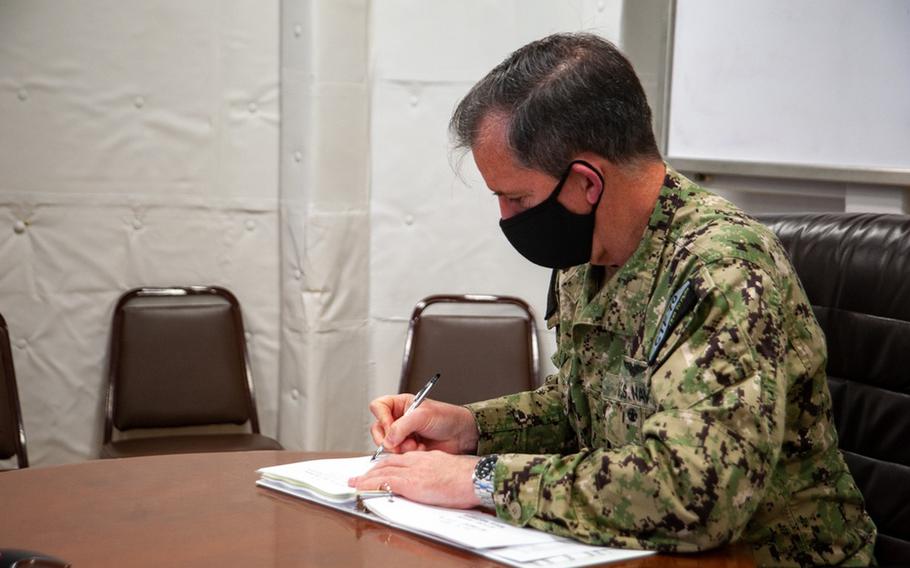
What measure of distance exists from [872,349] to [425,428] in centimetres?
86

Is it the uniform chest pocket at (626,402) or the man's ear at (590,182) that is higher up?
the man's ear at (590,182)

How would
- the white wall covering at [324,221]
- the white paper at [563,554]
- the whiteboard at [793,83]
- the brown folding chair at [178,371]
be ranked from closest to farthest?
1. the white paper at [563,554]
2. the whiteboard at [793,83]
3. the brown folding chair at [178,371]
4. the white wall covering at [324,221]

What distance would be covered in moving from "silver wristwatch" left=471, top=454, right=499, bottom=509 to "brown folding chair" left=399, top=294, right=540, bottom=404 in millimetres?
2088

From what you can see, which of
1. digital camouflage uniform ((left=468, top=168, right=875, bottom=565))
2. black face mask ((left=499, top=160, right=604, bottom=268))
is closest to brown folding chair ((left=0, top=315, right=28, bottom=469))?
digital camouflage uniform ((left=468, top=168, right=875, bottom=565))

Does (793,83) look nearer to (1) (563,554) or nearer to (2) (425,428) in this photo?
(2) (425,428)

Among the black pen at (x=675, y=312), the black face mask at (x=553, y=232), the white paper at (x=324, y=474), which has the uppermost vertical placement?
the black face mask at (x=553, y=232)

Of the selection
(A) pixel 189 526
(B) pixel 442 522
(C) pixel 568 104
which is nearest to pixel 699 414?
(B) pixel 442 522

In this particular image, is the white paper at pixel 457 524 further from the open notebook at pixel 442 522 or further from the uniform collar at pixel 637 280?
the uniform collar at pixel 637 280

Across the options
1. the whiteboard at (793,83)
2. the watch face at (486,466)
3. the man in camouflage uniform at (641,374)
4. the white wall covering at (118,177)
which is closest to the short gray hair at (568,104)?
the man in camouflage uniform at (641,374)

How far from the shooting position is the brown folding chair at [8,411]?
3.32 m

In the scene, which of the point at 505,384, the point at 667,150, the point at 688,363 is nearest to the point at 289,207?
the point at 505,384

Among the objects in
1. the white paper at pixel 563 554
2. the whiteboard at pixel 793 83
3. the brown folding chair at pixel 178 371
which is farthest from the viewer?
the brown folding chair at pixel 178 371

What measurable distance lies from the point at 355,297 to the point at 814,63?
1.88 meters

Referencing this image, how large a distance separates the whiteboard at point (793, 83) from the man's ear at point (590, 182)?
4.69 feet
